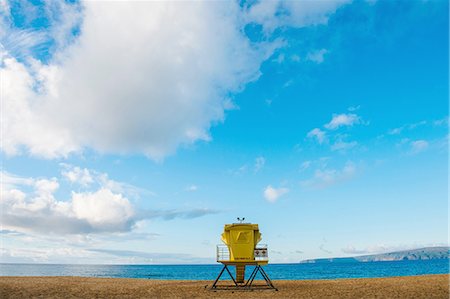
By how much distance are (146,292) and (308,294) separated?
11.6m

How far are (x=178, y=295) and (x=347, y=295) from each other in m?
11.1

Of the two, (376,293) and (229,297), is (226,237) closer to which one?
(229,297)

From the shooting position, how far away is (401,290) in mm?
23266

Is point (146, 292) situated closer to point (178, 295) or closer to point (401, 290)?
point (178, 295)

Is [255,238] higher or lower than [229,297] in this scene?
higher

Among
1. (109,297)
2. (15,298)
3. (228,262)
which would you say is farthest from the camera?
(228,262)

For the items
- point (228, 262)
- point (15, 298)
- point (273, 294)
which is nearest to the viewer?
point (15, 298)

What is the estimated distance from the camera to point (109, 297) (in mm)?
22062

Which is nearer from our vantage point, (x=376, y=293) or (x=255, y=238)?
(x=376, y=293)

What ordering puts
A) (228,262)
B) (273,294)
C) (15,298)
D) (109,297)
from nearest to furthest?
1. (15,298)
2. (109,297)
3. (273,294)
4. (228,262)

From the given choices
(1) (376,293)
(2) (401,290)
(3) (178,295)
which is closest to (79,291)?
(3) (178,295)

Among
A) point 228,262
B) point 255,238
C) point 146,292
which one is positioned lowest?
point 146,292

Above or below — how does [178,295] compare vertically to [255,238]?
below

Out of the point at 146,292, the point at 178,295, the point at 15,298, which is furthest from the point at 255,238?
the point at 15,298
